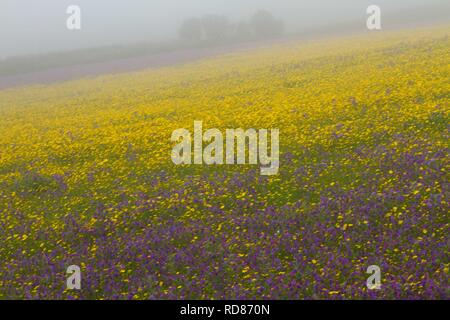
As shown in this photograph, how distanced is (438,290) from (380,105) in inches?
459

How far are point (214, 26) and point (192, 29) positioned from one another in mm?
3634

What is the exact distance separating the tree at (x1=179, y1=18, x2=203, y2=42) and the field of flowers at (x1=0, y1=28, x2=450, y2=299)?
6368 centimetres

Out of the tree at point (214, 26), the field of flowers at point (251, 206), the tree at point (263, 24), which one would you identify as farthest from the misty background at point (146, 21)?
the field of flowers at point (251, 206)

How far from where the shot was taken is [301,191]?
1152cm

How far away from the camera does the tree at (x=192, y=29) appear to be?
83562 mm

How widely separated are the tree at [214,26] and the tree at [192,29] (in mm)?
996

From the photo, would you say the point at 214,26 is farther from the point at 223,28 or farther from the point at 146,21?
the point at 146,21

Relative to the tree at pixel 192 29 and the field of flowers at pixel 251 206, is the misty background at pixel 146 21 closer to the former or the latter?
the tree at pixel 192 29

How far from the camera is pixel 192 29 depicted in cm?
8375

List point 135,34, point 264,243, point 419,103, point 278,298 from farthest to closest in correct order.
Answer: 1. point 135,34
2. point 419,103
3. point 264,243
4. point 278,298

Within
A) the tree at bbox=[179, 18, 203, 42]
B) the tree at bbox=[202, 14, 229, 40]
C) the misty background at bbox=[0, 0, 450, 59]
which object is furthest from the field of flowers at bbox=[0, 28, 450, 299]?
the misty background at bbox=[0, 0, 450, 59]
